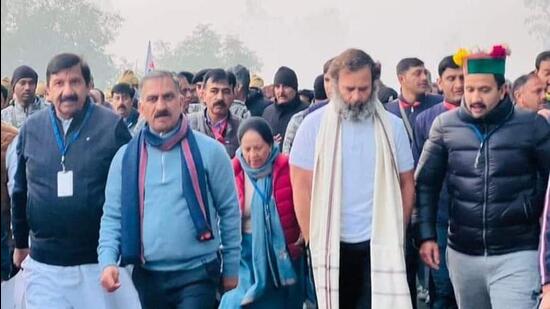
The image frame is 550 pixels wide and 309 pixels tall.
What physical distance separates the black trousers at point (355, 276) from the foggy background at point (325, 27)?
97295mm

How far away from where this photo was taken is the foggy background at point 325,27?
4535 inches

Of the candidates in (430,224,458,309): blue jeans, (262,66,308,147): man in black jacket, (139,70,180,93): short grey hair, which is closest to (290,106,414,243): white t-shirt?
(139,70,180,93): short grey hair

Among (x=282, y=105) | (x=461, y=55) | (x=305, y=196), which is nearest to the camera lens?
(x=461, y=55)

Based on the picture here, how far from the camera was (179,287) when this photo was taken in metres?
5.55

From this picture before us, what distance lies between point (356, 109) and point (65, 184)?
5.67 feet

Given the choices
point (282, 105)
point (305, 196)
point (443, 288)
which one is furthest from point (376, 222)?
point (282, 105)

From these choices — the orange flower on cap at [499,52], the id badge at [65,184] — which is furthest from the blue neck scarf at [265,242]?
the orange flower on cap at [499,52]

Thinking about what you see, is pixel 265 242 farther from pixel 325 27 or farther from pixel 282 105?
pixel 325 27

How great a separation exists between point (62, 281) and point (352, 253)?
169 cm

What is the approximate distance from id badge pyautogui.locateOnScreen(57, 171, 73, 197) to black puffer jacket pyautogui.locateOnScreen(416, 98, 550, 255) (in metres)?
2.20

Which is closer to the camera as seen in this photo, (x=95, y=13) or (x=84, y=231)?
(x=84, y=231)

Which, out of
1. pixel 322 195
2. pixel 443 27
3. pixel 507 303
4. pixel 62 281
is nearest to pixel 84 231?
pixel 62 281

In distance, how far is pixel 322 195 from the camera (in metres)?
6.04

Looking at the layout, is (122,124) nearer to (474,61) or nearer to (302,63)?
(474,61)
